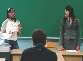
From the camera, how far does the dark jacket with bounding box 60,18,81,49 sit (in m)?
4.46

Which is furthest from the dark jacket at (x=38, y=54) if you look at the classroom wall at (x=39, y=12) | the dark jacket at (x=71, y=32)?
the classroom wall at (x=39, y=12)

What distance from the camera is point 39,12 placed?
570 cm

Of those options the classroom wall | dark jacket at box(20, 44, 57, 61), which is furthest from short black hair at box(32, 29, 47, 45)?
the classroom wall

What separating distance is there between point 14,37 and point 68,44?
1131 mm

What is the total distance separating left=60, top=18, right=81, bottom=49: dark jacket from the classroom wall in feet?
3.93

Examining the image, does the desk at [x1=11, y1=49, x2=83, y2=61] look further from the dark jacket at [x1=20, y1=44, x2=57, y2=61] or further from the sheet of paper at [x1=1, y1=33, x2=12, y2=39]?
the dark jacket at [x1=20, y1=44, x2=57, y2=61]

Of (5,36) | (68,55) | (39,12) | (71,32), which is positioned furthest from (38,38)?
(39,12)

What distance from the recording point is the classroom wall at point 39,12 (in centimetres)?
566

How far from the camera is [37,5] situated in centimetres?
568

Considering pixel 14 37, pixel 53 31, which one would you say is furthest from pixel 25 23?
pixel 14 37

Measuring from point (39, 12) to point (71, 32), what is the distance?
1.47 metres

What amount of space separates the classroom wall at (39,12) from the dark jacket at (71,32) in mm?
1198

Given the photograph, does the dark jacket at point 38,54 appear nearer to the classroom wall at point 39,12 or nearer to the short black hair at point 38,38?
the short black hair at point 38,38

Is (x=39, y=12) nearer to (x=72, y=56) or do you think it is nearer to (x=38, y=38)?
(x=72, y=56)
